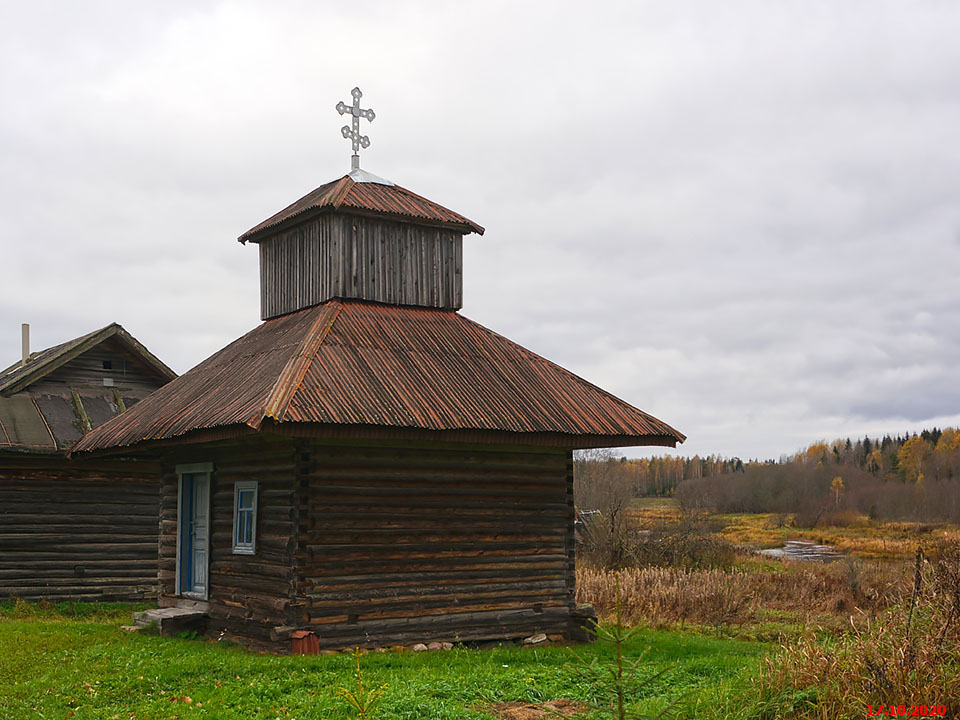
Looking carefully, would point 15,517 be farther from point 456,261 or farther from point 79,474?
point 456,261

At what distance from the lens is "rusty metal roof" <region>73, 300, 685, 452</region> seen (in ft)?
43.8

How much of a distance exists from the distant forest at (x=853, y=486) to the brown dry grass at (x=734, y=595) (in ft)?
96.5

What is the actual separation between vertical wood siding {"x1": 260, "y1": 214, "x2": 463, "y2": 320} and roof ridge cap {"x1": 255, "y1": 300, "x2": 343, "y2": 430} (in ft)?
1.95

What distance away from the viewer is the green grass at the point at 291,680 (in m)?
9.92

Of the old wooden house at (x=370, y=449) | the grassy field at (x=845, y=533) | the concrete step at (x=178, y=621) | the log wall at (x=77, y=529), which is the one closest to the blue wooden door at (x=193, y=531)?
the old wooden house at (x=370, y=449)

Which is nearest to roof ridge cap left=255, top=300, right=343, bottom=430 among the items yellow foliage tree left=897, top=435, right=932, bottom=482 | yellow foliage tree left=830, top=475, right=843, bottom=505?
yellow foliage tree left=830, top=475, right=843, bottom=505

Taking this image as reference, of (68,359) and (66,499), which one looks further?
(68,359)

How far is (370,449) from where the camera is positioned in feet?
47.1

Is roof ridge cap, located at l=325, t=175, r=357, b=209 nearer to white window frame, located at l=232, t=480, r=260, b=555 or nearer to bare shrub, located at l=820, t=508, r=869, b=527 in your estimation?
white window frame, located at l=232, t=480, r=260, b=555

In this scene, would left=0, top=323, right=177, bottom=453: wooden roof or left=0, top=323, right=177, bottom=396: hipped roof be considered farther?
left=0, top=323, right=177, bottom=396: hipped roof

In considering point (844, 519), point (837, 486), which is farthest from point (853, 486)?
point (844, 519)

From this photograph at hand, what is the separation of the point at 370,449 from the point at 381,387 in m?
0.91

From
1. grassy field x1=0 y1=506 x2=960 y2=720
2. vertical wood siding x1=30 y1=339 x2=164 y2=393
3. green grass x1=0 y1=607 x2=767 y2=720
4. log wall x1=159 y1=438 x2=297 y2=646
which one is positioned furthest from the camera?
vertical wood siding x1=30 y1=339 x2=164 y2=393

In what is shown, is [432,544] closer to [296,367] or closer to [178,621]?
[296,367]
